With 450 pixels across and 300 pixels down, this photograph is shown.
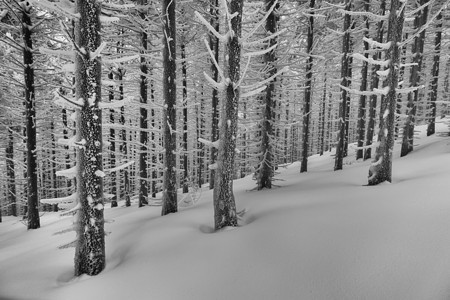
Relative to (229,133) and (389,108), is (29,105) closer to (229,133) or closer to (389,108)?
(229,133)

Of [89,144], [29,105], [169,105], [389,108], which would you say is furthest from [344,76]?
[29,105]

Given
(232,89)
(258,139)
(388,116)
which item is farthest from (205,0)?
(388,116)

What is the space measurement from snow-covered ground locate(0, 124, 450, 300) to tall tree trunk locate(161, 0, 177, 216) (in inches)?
70.7

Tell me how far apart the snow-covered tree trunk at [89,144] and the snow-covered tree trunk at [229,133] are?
7.84 feet

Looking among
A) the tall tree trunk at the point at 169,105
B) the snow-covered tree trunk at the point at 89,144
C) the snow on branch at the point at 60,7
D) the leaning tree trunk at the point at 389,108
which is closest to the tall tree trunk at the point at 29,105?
the tall tree trunk at the point at 169,105

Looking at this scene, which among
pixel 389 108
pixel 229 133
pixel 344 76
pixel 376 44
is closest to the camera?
pixel 229 133

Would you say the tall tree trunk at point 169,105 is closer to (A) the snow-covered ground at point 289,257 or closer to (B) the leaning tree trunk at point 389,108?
(A) the snow-covered ground at point 289,257

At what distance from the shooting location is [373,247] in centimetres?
407

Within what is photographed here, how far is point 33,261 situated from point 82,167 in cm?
315

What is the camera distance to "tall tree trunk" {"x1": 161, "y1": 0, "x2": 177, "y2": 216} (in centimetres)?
807

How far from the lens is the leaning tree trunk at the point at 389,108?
711 cm

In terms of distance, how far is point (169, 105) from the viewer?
8250 millimetres

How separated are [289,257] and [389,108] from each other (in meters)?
5.35

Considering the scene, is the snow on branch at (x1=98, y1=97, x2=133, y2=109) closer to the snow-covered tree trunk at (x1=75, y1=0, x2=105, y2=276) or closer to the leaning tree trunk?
the snow-covered tree trunk at (x1=75, y1=0, x2=105, y2=276)
